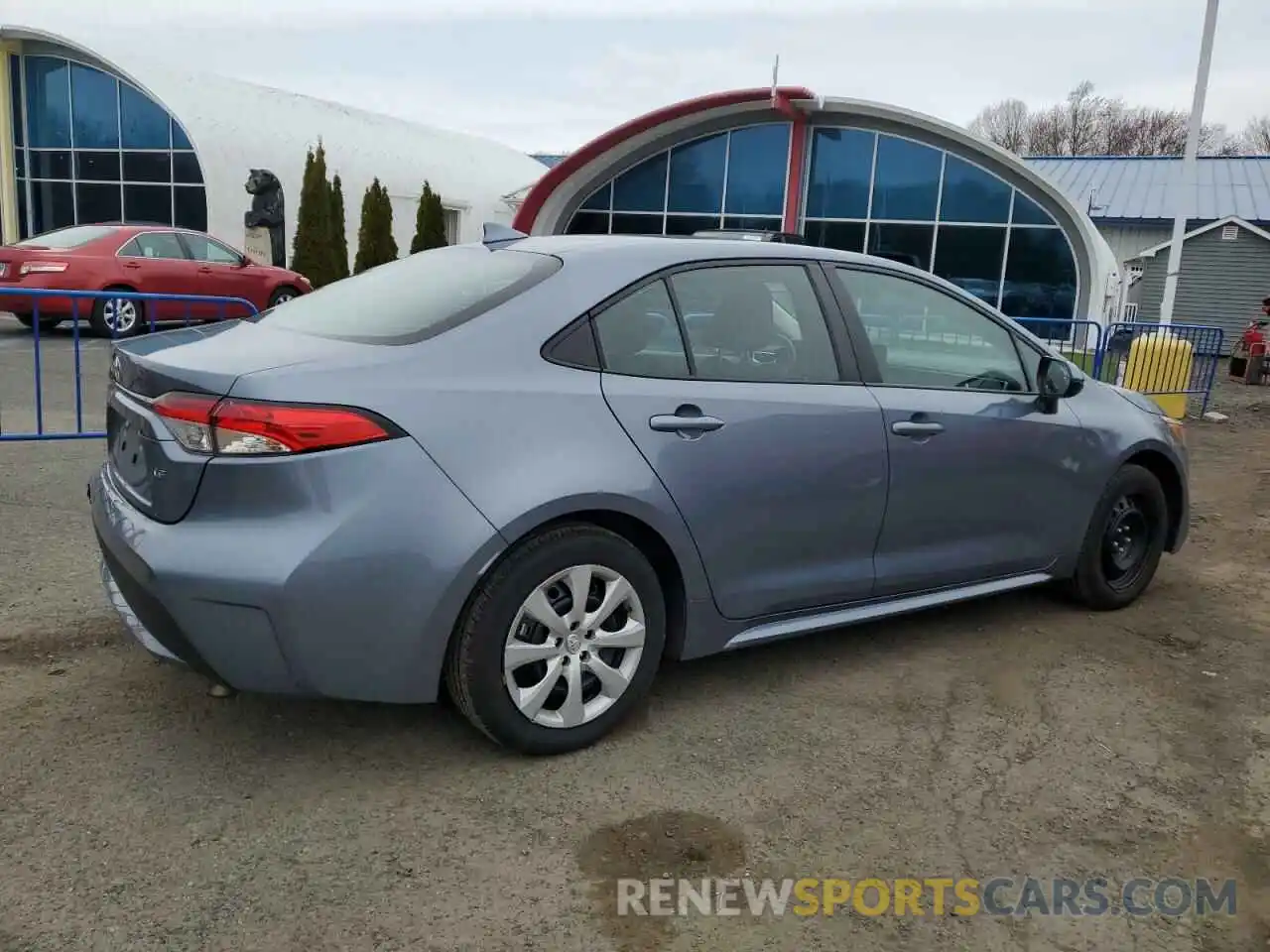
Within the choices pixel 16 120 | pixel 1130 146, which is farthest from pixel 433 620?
pixel 1130 146

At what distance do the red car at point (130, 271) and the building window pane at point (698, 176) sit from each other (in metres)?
11.2

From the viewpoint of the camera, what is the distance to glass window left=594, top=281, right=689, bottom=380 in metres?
3.34

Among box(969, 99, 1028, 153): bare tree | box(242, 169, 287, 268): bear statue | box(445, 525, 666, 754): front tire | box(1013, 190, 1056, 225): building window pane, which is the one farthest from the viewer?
box(969, 99, 1028, 153): bare tree

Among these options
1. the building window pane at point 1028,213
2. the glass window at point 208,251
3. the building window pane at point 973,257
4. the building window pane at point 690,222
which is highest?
the building window pane at point 1028,213

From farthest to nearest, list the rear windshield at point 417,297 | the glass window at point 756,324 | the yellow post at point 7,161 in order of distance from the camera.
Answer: the yellow post at point 7,161, the glass window at point 756,324, the rear windshield at point 417,297

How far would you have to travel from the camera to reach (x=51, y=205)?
92.4ft

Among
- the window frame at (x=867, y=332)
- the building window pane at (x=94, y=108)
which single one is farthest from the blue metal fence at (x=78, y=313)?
the building window pane at (x=94, y=108)

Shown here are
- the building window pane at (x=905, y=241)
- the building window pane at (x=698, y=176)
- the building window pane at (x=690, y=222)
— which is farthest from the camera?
the building window pane at (x=690, y=222)

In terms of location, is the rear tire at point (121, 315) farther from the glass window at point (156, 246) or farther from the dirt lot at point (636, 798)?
the dirt lot at point (636, 798)

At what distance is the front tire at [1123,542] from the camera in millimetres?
4750

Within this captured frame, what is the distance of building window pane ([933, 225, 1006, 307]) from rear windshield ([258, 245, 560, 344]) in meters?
20.2

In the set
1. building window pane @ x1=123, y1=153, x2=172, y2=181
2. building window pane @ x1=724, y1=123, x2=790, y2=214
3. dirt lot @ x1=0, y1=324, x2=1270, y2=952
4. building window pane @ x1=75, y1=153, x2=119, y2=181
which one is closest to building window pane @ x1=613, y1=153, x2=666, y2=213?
building window pane @ x1=724, y1=123, x2=790, y2=214

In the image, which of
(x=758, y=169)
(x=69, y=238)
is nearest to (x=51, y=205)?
(x=69, y=238)

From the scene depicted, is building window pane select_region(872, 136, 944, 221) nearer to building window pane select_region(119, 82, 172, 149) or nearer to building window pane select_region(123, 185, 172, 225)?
building window pane select_region(119, 82, 172, 149)
